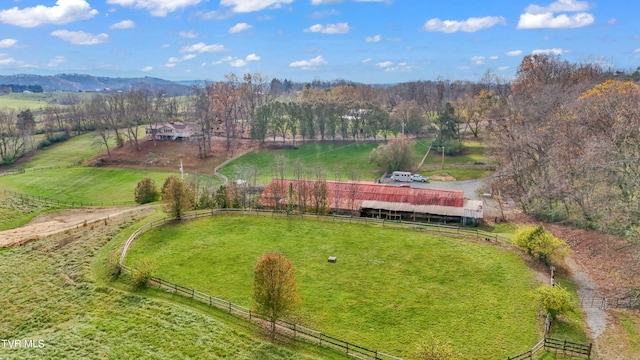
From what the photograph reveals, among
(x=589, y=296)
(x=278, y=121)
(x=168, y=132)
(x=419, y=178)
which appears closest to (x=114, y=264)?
(x=589, y=296)

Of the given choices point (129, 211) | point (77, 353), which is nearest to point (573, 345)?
point (77, 353)

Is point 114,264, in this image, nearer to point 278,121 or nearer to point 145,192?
point 145,192

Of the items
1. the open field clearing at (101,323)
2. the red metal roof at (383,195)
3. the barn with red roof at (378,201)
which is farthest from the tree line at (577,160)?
the open field clearing at (101,323)

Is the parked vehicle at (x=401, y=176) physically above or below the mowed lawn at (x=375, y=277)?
above

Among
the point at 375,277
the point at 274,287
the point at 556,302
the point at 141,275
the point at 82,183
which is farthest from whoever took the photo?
the point at 82,183

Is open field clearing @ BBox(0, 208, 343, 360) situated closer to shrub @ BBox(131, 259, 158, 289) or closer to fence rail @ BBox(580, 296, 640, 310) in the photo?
shrub @ BBox(131, 259, 158, 289)

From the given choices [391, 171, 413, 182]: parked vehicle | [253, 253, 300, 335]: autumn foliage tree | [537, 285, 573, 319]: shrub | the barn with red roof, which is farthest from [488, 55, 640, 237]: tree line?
[253, 253, 300, 335]: autumn foliage tree

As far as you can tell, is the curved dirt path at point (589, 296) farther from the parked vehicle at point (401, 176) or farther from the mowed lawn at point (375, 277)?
the parked vehicle at point (401, 176)
